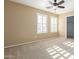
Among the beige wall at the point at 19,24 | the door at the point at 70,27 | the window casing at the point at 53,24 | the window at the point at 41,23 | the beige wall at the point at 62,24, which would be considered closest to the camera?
the beige wall at the point at 19,24

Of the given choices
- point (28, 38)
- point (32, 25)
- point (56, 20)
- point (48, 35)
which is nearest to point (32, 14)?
point (32, 25)

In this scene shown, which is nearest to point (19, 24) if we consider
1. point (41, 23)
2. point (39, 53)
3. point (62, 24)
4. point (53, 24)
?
point (41, 23)

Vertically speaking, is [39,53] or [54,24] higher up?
[54,24]

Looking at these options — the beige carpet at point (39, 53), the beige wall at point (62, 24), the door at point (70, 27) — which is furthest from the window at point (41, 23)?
the beige carpet at point (39, 53)

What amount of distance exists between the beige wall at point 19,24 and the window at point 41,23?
0.47m

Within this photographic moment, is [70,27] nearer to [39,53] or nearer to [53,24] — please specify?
[53,24]

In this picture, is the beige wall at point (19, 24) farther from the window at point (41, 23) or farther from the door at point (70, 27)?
the door at point (70, 27)

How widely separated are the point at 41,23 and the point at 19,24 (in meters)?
2.39

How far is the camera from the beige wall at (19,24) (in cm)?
485

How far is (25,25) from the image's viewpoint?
5.86m

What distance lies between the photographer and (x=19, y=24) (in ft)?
18.0

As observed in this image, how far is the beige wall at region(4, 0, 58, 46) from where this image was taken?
485 centimetres

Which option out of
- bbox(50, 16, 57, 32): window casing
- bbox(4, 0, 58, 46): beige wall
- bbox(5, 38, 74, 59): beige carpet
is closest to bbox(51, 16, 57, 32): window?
bbox(50, 16, 57, 32): window casing

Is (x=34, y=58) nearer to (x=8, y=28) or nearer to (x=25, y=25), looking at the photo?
(x=8, y=28)
